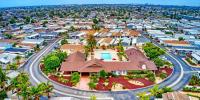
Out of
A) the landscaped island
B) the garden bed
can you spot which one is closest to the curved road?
the garden bed

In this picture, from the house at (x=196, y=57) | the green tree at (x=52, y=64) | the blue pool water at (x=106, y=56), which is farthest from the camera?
the blue pool water at (x=106, y=56)

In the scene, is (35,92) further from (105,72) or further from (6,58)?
(6,58)

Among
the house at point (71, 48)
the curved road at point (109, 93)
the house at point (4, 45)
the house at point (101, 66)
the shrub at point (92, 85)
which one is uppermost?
the house at point (4, 45)

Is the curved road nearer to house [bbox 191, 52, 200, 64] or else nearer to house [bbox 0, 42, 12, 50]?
house [bbox 191, 52, 200, 64]

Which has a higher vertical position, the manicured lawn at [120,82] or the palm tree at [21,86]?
the palm tree at [21,86]

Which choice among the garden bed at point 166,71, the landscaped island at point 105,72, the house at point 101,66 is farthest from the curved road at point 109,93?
the house at point 101,66

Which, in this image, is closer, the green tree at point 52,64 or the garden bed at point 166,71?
the green tree at point 52,64

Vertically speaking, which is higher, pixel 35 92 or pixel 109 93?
pixel 35 92

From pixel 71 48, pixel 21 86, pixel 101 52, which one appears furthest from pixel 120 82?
pixel 71 48

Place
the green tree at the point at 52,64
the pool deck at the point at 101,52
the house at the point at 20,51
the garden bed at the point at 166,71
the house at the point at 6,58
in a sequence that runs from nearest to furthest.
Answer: the green tree at the point at 52,64
the garden bed at the point at 166,71
the house at the point at 6,58
the house at the point at 20,51
the pool deck at the point at 101,52

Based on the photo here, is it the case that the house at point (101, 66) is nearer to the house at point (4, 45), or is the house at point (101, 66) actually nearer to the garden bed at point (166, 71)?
the garden bed at point (166, 71)
